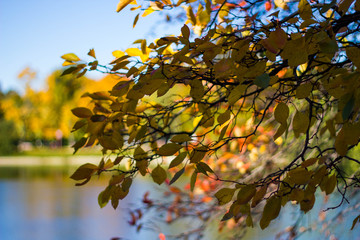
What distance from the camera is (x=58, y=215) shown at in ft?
31.0

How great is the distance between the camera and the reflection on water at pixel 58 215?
7.79m

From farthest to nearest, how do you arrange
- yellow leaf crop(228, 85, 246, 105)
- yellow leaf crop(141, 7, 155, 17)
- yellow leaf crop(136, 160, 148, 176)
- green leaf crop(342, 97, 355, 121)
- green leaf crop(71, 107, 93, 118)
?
yellow leaf crop(141, 7, 155, 17), green leaf crop(71, 107, 93, 118), yellow leaf crop(136, 160, 148, 176), yellow leaf crop(228, 85, 246, 105), green leaf crop(342, 97, 355, 121)

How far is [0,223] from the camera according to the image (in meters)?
8.79

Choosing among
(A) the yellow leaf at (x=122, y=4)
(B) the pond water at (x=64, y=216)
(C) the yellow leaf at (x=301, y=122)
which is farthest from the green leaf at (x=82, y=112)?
(B) the pond water at (x=64, y=216)

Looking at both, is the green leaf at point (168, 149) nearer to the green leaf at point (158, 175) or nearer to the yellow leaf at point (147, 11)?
the green leaf at point (158, 175)

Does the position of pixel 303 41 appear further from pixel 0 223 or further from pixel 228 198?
pixel 0 223

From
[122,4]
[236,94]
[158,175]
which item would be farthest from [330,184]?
[122,4]

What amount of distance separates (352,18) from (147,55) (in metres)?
0.55

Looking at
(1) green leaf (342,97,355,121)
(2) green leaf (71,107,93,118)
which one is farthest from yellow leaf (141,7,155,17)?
(1) green leaf (342,97,355,121)

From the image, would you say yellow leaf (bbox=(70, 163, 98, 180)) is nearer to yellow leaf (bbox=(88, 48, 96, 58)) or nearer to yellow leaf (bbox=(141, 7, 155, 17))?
yellow leaf (bbox=(88, 48, 96, 58))

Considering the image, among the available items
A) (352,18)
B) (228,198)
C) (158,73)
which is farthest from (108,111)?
(352,18)

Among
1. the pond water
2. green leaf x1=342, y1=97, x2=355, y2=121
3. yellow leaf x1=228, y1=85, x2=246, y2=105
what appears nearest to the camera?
green leaf x1=342, y1=97, x2=355, y2=121

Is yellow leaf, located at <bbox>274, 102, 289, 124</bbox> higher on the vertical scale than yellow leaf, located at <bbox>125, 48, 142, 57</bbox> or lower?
lower

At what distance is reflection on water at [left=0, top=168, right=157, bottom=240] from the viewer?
779 centimetres
